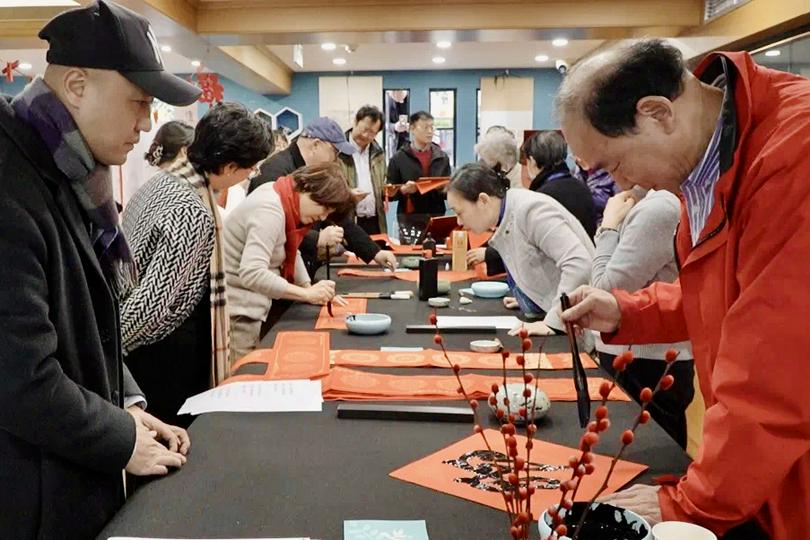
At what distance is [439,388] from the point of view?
5.90 feet

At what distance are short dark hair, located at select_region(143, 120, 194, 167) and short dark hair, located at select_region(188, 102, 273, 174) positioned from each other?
22 cm

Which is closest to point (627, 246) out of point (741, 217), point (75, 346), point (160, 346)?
point (741, 217)

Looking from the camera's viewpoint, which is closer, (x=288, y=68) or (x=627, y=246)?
(x=627, y=246)

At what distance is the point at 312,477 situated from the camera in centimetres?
127

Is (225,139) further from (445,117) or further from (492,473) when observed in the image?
(445,117)

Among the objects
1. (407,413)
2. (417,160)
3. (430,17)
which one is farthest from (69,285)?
(417,160)

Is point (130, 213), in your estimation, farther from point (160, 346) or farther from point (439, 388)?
point (439, 388)

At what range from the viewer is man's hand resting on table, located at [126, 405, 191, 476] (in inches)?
48.8

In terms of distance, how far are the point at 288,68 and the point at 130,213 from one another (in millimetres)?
8289

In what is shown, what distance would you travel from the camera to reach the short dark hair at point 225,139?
89.7 inches

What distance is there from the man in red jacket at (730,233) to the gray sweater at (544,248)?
1.23m

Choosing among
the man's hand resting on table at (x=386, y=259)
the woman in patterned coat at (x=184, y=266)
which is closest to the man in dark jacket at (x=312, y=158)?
the man's hand resting on table at (x=386, y=259)

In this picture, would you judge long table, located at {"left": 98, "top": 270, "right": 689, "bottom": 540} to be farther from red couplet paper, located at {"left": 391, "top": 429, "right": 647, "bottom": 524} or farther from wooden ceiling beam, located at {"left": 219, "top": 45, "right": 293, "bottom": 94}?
wooden ceiling beam, located at {"left": 219, "top": 45, "right": 293, "bottom": 94}

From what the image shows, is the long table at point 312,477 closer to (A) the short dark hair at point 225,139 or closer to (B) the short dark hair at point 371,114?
(A) the short dark hair at point 225,139
